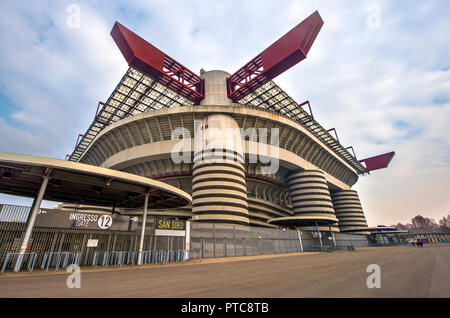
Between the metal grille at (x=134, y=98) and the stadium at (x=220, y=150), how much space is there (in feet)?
0.63

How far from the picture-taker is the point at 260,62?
36375 mm

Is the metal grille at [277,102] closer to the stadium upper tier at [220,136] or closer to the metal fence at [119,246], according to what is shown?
the stadium upper tier at [220,136]

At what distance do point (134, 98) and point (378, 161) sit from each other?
83.9 metres

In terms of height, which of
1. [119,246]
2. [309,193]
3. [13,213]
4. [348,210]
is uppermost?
[309,193]

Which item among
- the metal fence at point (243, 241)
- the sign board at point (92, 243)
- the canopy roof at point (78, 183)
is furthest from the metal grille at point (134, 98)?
the sign board at point (92, 243)

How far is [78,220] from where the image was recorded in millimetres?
14070

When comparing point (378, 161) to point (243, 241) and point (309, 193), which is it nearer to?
point (309, 193)

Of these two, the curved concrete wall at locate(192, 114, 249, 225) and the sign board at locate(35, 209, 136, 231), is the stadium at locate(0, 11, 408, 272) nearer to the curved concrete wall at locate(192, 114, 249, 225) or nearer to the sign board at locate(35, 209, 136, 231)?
the curved concrete wall at locate(192, 114, 249, 225)

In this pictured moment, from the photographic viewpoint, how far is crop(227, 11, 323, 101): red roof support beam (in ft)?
98.4

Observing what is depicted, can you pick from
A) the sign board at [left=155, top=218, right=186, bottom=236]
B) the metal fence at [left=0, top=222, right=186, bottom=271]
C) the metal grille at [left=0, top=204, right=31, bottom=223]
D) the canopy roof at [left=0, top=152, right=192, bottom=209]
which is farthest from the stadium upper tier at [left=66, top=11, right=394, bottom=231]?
the metal grille at [left=0, top=204, right=31, bottom=223]

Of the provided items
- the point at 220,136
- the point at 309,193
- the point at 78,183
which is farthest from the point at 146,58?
the point at 309,193
